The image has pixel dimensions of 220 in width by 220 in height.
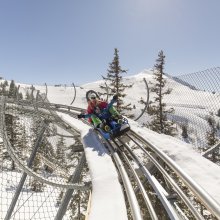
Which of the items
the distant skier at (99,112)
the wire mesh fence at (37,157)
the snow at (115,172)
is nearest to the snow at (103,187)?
the snow at (115,172)

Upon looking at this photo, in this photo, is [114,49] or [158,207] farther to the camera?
[114,49]

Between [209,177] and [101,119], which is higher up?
[101,119]

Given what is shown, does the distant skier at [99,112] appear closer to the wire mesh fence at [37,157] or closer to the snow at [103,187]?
the wire mesh fence at [37,157]

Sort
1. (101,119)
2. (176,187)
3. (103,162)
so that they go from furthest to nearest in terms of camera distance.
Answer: (101,119) < (103,162) < (176,187)

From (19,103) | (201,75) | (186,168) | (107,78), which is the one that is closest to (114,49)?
(107,78)

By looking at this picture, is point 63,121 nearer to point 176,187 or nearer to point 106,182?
point 106,182

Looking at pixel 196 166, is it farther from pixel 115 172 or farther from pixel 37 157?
pixel 37 157

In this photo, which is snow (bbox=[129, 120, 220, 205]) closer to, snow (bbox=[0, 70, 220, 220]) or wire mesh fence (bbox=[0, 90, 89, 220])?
snow (bbox=[0, 70, 220, 220])

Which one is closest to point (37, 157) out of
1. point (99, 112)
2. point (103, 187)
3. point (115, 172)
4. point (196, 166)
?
point (99, 112)
